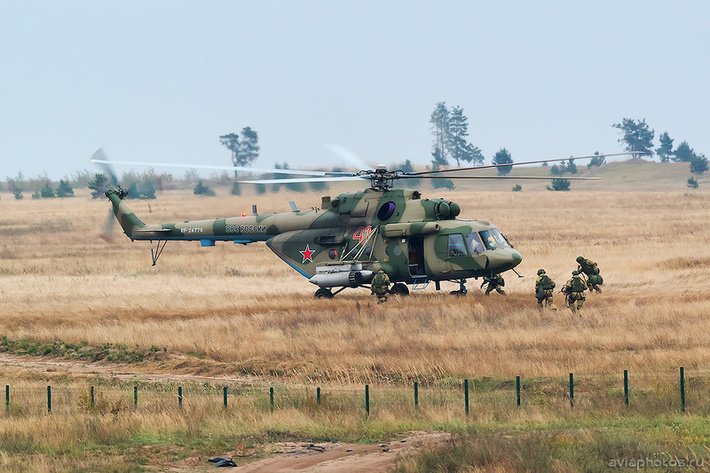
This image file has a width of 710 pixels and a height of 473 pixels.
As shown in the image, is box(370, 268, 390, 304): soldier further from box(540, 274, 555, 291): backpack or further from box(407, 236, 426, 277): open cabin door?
box(540, 274, 555, 291): backpack

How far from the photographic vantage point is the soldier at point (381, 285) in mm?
31828

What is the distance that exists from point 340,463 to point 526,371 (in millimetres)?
7695

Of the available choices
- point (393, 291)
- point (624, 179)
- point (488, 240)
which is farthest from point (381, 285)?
point (624, 179)

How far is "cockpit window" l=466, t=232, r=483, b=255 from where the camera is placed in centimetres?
3100

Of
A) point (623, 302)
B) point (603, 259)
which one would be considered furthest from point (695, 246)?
point (623, 302)

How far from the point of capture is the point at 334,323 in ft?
96.4

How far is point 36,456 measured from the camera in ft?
56.4

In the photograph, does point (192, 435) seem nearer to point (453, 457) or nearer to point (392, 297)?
point (453, 457)

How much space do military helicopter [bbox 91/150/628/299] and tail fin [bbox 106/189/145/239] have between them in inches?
84.9

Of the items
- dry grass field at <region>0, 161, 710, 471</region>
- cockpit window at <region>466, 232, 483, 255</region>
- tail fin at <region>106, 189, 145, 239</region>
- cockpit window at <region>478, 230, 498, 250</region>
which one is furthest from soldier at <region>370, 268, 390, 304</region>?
tail fin at <region>106, 189, 145, 239</region>

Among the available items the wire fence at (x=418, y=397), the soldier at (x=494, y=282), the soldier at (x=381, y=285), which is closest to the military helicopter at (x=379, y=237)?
the soldier at (x=381, y=285)

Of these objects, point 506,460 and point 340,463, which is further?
point 340,463

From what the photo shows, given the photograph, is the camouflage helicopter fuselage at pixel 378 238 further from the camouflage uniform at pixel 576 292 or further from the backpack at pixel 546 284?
the camouflage uniform at pixel 576 292

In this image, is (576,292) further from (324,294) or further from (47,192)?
(47,192)
